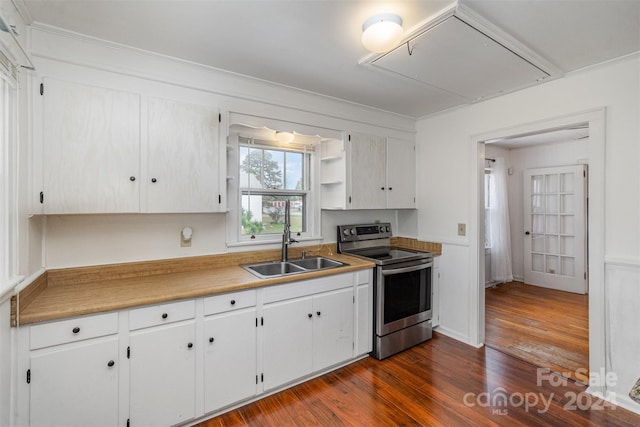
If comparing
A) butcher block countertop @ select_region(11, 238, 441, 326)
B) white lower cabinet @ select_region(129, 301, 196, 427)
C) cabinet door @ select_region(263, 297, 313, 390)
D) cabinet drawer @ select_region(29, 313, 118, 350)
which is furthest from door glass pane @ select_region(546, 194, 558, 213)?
cabinet drawer @ select_region(29, 313, 118, 350)

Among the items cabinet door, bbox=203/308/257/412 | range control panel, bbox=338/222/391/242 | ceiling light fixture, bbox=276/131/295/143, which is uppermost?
ceiling light fixture, bbox=276/131/295/143

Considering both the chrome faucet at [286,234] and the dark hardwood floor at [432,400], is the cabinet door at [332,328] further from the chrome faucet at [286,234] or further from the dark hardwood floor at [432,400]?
the chrome faucet at [286,234]

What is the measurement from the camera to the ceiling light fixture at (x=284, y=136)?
2814 mm

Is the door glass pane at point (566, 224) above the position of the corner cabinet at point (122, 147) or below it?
below

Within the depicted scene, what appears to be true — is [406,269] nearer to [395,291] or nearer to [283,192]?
[395,291]

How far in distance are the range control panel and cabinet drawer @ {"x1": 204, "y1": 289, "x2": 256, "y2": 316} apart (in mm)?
1314

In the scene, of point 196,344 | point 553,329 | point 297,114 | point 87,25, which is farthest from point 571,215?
point 87,25

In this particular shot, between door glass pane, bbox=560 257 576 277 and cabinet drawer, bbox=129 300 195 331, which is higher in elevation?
cabinet drawer, bbox=129 300 195 331

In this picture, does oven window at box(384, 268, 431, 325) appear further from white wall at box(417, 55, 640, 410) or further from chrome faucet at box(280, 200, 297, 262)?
chrome faucet at box(280, 200, 297, 262)

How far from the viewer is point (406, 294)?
289 cm

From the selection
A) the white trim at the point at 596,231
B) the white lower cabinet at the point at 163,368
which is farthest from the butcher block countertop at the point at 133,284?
the white trim at the point at 596,231

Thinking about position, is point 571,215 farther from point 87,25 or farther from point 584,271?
point 87,25

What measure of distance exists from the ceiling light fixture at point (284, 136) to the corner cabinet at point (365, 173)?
40cm

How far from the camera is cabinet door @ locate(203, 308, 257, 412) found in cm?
191
